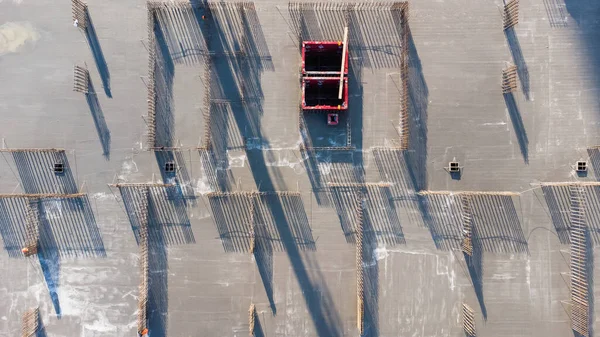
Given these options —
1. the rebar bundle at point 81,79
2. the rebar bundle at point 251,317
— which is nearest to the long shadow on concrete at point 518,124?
the rebar bundle at point 251,317

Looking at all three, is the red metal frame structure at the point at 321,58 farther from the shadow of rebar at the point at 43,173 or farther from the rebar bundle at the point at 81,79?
the shadow of rebar at the point at 43,173

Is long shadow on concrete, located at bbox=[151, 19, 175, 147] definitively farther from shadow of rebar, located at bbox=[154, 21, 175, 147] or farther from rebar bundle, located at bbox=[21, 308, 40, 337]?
rebar bundle, located at bbox=[21, 308, 40, 337]

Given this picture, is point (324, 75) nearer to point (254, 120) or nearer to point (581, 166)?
point (254, 120)

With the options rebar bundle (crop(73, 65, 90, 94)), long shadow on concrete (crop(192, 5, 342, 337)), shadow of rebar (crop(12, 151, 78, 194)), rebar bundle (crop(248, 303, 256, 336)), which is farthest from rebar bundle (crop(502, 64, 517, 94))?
shadow of rebar (crop(12, 151, 78, 194))

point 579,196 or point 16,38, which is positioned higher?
point 16,38

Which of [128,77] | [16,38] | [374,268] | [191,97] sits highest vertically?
[16,38]

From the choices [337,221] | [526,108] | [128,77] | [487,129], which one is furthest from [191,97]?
[526,108]

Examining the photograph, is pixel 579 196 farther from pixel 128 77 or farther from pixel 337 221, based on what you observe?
pixel 128 77
